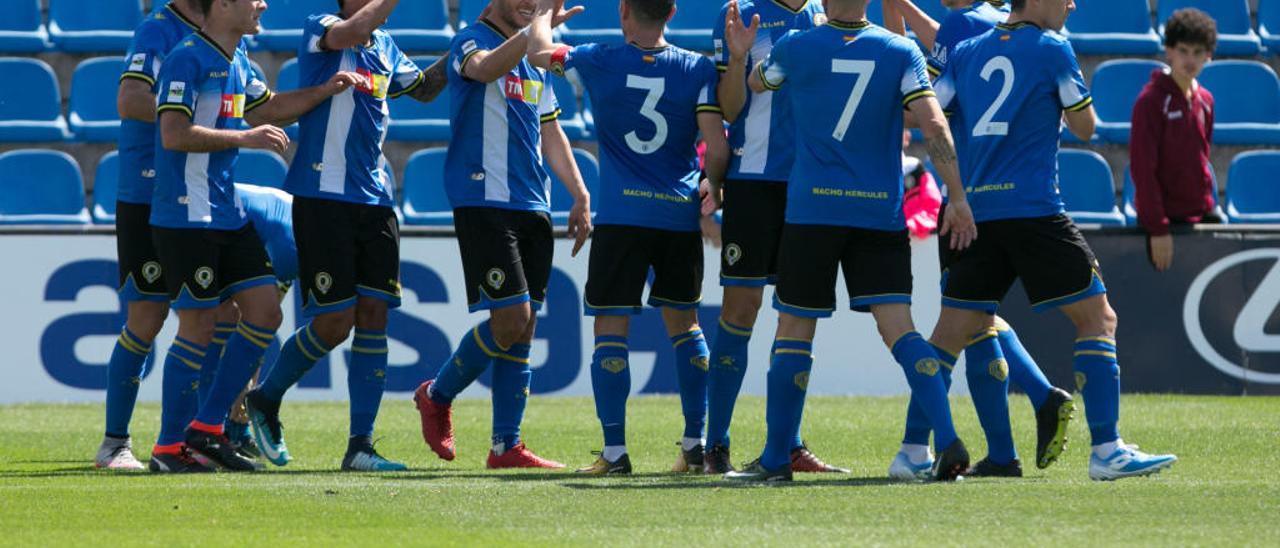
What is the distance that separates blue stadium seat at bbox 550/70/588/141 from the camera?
13.5 meters

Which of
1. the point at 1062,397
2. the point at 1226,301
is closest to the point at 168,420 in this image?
the point at 1062,397

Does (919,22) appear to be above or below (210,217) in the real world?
above

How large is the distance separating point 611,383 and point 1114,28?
8.23 meters

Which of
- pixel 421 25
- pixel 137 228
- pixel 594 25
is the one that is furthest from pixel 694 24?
pixel 137 228

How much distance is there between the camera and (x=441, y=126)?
531 inches

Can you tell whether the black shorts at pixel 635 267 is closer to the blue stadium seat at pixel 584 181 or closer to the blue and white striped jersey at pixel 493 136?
the blue and white striped jersey at pixel 493 136

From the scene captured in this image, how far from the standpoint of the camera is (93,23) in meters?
13.8

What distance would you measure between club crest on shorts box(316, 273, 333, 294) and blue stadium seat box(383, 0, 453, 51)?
19.6 ft

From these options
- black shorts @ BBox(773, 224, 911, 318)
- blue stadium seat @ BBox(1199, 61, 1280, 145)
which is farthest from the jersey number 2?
blue stadium seat @ BBox(1199, 61, 1280, 145)

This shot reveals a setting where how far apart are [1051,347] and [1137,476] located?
498 cm

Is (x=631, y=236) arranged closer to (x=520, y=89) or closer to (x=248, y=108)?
(x=520, y=89)

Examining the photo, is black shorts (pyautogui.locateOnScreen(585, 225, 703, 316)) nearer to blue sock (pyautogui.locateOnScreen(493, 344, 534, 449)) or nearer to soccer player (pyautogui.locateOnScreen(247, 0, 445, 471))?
blue sock (pyautogui.locateOnScreen(493, 344, 534, 449))

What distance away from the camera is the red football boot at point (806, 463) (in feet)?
25.2

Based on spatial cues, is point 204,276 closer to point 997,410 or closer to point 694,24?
point 997,410
